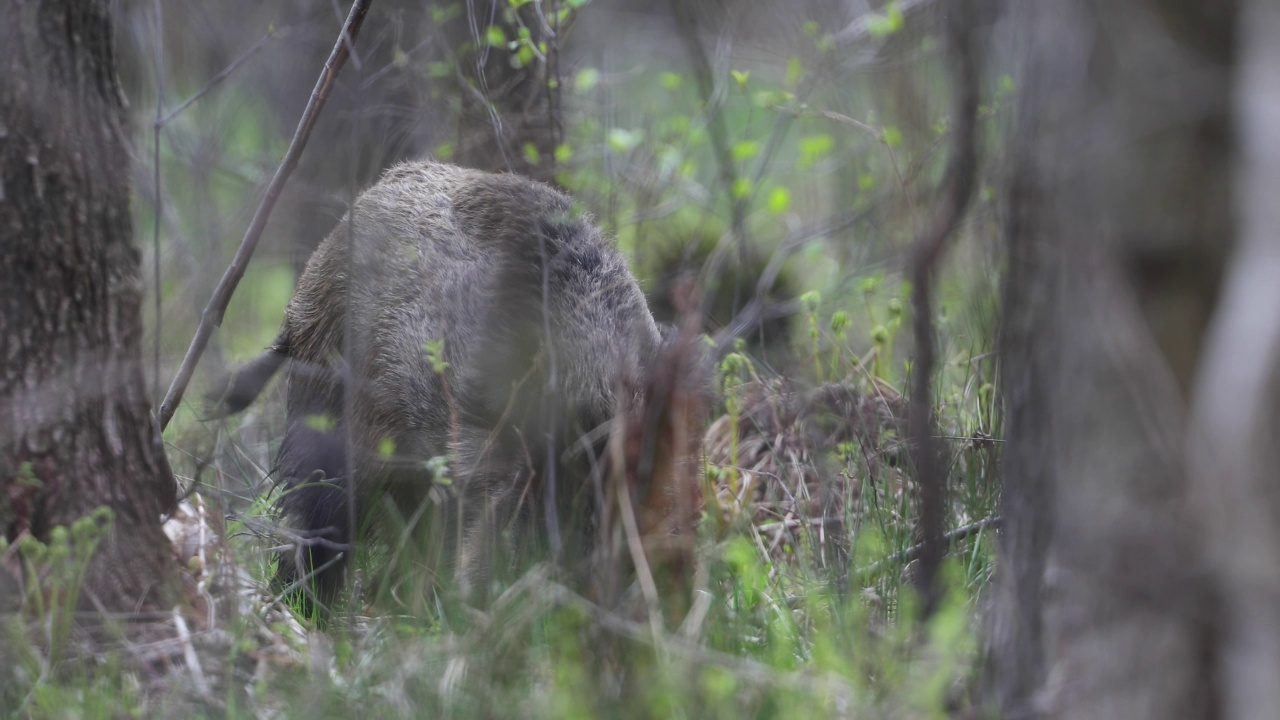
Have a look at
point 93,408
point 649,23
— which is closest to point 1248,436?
point 93,408

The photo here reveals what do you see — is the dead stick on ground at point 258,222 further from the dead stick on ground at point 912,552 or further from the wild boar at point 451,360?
the dead stick on ground at point 912,552

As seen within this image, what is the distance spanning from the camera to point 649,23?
9602mm

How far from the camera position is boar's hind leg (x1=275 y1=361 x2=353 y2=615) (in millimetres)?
3498

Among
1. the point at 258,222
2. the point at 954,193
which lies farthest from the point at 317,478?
the point at 954,193

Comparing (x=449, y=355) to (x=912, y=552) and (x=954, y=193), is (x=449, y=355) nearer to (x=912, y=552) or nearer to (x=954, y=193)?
(x=912, y=552)

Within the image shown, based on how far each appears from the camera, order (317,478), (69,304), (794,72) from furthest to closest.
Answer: (794,72)
(317,478)
(69,304)

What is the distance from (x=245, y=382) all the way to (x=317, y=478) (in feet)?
1.55

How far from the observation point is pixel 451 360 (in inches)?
138

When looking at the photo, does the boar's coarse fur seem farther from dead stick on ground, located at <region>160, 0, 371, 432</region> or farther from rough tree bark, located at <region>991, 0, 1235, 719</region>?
rough tree bark, located at <region>991, 0, 1235, 719</region>

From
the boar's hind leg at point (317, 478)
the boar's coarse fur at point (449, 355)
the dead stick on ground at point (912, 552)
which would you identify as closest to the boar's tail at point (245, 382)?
the boar's coarse fur at point (449, 355)

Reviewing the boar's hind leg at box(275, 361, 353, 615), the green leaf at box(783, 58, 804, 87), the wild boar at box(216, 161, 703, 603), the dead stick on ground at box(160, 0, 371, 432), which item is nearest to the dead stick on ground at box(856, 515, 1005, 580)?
the wild boar at box(216, 161, 703, 603)

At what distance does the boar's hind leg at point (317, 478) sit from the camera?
350 centimetres

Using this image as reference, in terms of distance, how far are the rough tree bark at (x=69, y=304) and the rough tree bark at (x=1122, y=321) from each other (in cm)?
202

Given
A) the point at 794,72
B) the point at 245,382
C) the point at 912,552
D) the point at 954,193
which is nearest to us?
the point at 954,193
